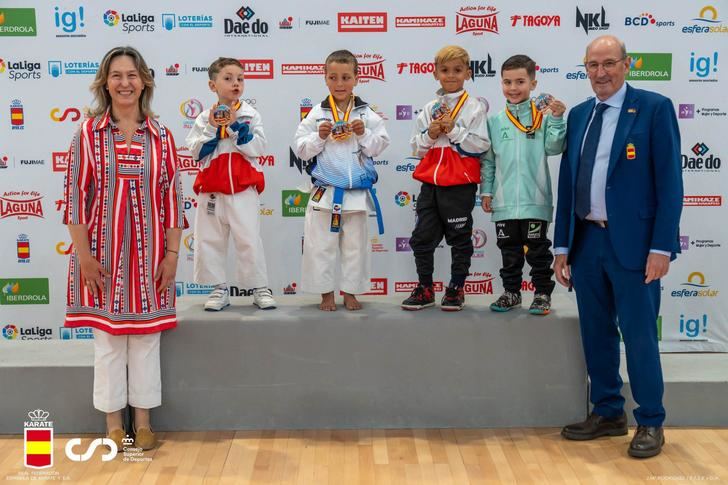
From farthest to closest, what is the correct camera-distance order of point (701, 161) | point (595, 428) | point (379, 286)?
point (379, 286) → point (701, 161) → point (595, 428)

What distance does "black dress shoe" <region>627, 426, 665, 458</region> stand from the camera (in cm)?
331

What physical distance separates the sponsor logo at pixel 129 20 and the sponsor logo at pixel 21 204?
3.73 ft

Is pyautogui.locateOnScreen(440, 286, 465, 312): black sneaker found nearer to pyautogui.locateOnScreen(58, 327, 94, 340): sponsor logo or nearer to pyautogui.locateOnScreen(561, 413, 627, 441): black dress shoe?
pyautogui.locateOnScreen(561, 413, 627, 441): black dress shoe

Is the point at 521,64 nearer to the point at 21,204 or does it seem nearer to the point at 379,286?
the point at 379,286

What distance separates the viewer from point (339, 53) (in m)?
3.71

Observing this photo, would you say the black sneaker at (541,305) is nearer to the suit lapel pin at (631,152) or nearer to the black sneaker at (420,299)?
the black sneaker at (420,299)

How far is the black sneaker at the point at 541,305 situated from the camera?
146 inches

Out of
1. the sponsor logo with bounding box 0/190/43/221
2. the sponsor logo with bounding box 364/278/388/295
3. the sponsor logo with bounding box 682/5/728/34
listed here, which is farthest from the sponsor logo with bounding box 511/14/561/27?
the sponsor logo with bounding box 0/190/43/221

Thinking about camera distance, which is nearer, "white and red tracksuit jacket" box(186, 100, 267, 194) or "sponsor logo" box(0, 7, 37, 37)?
"white and red tracksuit jacket" box(186, 100, 267, 194)

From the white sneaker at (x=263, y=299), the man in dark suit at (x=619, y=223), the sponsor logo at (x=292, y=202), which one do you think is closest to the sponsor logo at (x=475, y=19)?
the sponsor logo at (x=292, y=202)

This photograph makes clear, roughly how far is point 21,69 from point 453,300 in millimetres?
2979

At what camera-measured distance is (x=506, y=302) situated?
3785mm

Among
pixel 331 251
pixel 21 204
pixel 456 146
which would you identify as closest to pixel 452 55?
pixel 456 146

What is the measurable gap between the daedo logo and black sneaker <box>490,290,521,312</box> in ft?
6.16
